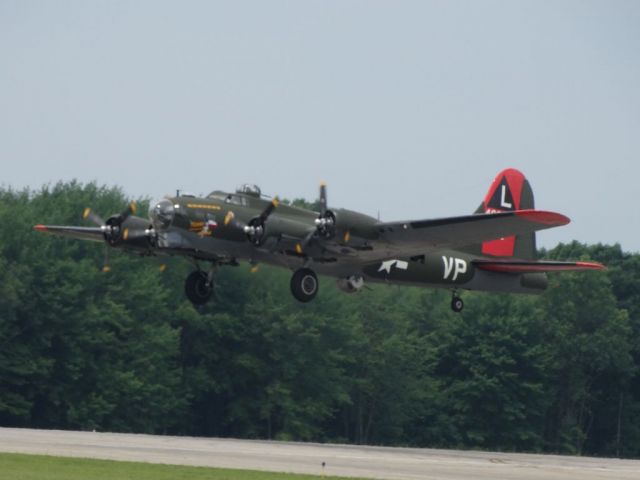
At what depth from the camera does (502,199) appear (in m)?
51.4

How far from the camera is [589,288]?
3893 inches

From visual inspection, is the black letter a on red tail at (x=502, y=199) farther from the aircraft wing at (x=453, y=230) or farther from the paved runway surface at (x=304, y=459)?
the paved runway surface at (x=304, y=459)

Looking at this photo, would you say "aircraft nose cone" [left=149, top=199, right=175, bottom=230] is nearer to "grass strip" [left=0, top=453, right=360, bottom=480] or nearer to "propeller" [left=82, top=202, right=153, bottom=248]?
"propeller" [left=82, top=202, right=153, bottom=248]

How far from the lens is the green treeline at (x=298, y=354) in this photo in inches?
3029

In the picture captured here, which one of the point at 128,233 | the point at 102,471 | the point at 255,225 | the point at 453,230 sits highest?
the point at 453,230

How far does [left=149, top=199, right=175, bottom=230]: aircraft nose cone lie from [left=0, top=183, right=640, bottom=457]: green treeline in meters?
31.7

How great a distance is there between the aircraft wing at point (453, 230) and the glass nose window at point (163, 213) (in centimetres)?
629

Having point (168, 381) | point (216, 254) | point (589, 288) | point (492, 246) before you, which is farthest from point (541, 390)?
point (216, 254)

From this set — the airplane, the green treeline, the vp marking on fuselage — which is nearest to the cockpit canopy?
the airplane

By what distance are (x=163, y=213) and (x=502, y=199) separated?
15.9 meters

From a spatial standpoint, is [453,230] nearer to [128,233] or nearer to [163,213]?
[163,213]

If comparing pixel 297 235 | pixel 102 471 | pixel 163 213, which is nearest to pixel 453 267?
pixel 297 235

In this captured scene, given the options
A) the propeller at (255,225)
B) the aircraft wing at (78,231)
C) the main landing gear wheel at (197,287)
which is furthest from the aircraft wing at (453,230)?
the aircraft wing at (78,231)

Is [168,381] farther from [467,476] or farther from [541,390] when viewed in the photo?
[467,476]
